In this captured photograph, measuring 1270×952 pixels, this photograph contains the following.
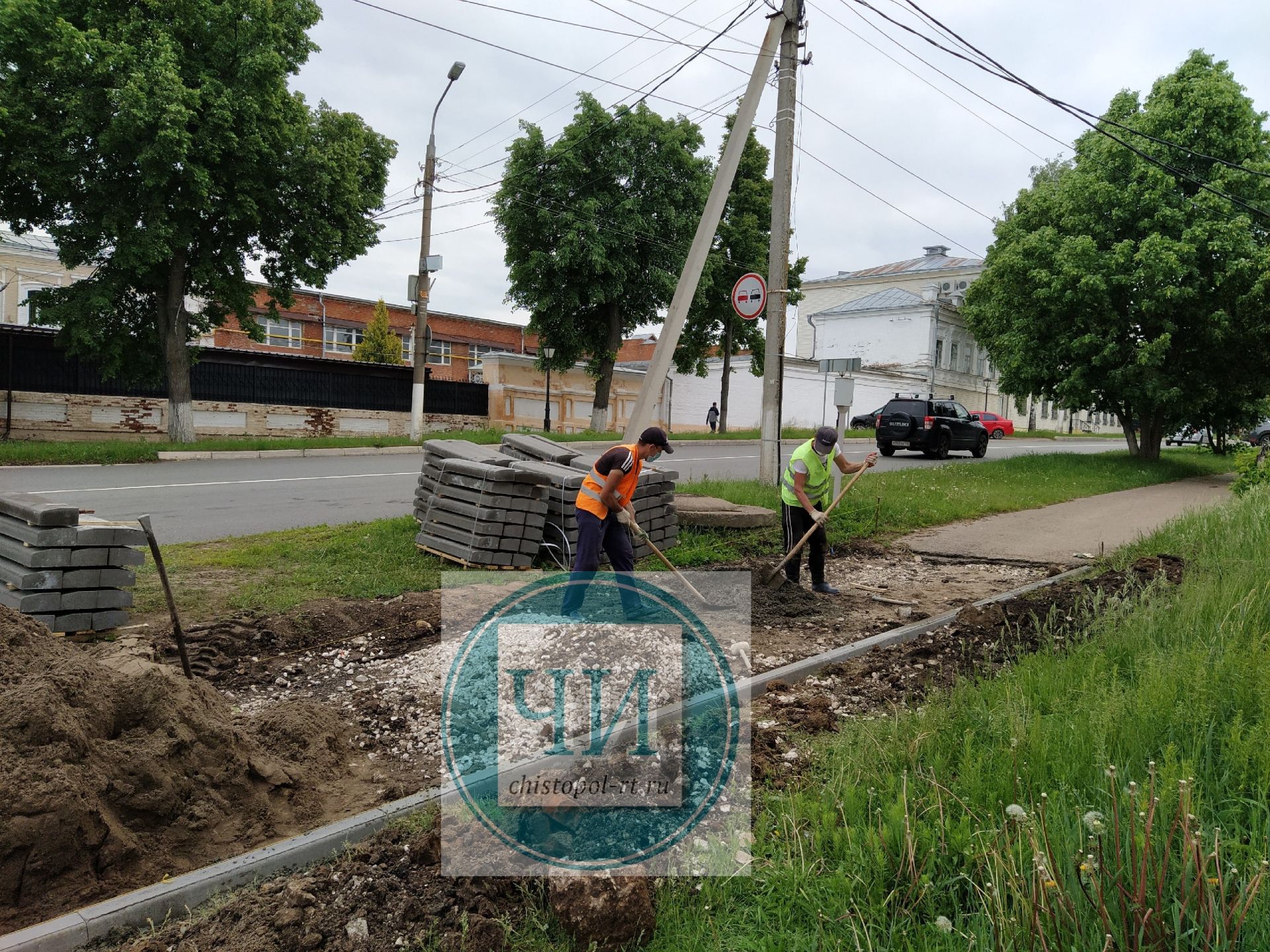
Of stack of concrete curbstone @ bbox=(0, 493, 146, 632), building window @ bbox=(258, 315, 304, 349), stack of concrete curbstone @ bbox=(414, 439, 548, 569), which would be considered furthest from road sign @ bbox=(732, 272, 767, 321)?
building window @ bbox=(258, 315, 304, 349)

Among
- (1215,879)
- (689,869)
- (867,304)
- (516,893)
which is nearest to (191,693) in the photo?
(516,893)

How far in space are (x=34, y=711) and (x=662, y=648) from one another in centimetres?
351

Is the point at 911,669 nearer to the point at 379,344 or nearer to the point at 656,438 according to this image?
the point at 656,438

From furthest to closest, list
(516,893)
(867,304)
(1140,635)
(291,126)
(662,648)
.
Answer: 1. (867,304)
2. (291,126)
3. (662,648)
4. (1140,635)
5. (516,893)

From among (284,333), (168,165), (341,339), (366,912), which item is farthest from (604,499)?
(341,339)

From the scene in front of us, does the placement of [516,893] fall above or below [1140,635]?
below

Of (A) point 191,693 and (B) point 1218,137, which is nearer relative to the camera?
(A) point 191,693

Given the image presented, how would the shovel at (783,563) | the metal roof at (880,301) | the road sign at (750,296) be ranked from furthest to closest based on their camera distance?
the metal roof at (880,301) → the road sign at (750,296) → the shovel at (783,563)

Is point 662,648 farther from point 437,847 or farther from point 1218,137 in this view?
point 1218,137

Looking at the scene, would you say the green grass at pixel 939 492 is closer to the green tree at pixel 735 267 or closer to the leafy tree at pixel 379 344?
the green tree at pixel 735 267

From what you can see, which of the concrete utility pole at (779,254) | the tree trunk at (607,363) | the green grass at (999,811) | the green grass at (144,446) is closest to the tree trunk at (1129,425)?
the concrete utility pole at (779,254)

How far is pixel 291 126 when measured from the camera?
61.0 feet

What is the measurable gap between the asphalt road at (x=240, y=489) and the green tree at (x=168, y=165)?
4.16 m

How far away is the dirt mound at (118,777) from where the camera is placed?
287 cm
